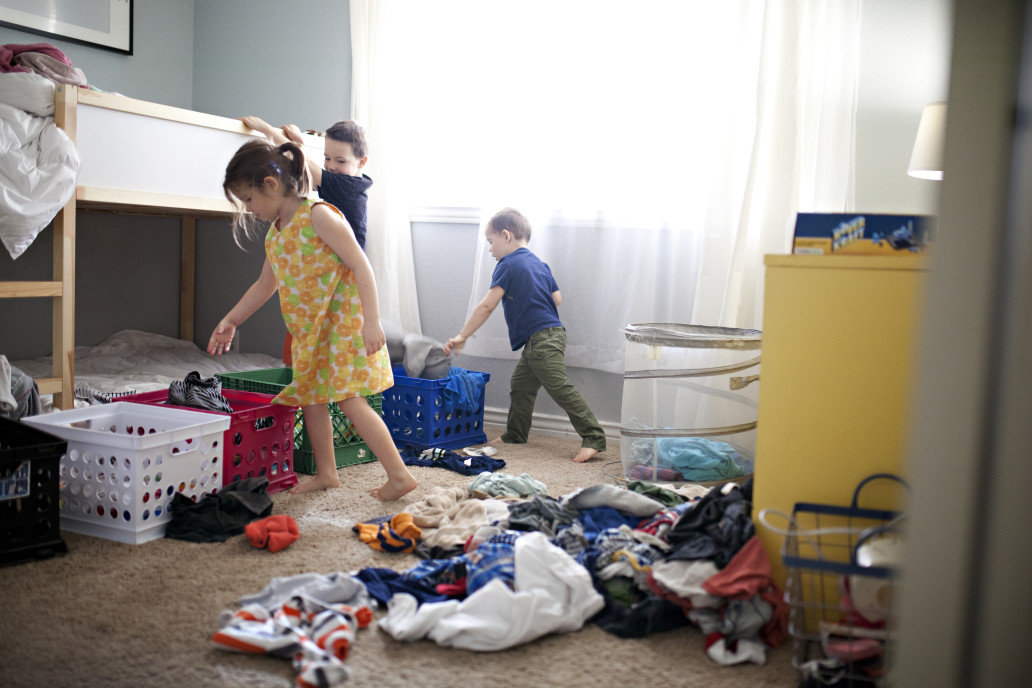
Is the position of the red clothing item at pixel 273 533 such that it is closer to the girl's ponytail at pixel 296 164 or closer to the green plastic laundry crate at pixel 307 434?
the green plastic laundry crate at pixel 307 434

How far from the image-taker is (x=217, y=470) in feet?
6.14

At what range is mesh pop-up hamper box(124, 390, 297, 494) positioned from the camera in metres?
1.94

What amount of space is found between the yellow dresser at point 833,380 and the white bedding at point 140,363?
2083mm

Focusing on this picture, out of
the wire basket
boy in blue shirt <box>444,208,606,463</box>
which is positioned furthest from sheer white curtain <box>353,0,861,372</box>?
the wire basket

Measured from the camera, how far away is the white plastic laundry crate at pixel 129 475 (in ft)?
5.39

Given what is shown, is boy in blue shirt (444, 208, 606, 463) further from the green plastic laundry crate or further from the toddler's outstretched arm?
the green plastic laundry crate

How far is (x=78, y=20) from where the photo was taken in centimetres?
331

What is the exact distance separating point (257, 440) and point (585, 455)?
40.3 inches

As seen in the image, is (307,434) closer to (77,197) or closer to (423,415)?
(423,415)

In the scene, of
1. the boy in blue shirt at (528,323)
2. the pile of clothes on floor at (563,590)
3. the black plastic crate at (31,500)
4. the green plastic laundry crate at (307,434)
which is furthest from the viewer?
the boy in blue shirt at (528,323)

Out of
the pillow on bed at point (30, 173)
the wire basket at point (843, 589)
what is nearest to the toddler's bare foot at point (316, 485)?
the pillow on bed at point (30, 173)

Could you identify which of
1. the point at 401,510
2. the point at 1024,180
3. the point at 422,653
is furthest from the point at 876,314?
the point at 401,510

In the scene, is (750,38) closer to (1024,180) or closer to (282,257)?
(282,257)

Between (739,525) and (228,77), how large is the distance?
325 cm
